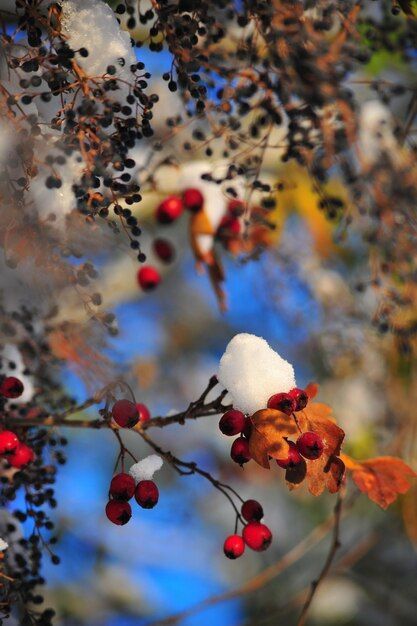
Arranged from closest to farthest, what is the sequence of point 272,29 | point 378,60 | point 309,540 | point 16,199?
point 16,199, point 272,29, point 309,540, point 378,60

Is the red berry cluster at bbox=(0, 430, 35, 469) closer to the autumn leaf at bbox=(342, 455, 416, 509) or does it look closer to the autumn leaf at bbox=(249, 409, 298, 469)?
the autumn leaf at bbox=(249, 409, 298, 469)

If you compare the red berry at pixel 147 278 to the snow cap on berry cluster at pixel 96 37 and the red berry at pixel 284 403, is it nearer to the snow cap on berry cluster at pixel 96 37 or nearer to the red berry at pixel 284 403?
the snow cap on berry cluster at pixel 96 37

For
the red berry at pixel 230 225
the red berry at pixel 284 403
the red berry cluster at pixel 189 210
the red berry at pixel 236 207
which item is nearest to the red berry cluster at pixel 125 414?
the red berry at pixel 284 403

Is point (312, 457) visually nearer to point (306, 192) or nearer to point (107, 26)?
point (107, 26)

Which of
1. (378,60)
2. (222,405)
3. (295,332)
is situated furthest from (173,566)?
(222,405)

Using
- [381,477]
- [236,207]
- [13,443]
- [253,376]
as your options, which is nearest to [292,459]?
[253,376]

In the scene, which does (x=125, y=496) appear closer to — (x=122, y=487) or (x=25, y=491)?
(x=122, y=487)

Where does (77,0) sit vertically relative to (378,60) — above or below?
below
